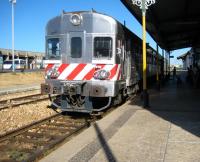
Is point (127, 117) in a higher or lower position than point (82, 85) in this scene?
lower

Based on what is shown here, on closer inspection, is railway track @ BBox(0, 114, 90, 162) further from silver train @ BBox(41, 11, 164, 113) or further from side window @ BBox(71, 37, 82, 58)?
side window @ BBox(71, 37, 82, 58)

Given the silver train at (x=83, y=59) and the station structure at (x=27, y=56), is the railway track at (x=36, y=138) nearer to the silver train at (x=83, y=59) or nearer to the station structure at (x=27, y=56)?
the silver train at (x=83, y=59)

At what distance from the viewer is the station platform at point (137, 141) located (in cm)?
686

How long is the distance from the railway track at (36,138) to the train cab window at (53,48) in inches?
77.4

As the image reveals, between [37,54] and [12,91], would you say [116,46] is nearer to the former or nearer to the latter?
[12,91]

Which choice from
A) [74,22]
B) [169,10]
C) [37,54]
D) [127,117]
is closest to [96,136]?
[127,117]

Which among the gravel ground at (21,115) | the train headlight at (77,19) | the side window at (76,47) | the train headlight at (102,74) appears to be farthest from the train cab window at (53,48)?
the gravel ground at (21,115)

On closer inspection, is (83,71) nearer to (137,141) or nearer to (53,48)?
(53,48)

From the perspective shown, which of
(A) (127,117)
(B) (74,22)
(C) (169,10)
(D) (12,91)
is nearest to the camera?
(A) (127,117)

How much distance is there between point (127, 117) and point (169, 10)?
8280 millimetres

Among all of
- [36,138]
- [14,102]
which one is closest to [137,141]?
[36,138]

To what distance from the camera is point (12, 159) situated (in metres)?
7.29

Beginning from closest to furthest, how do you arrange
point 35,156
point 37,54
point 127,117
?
point 35,156 < point 127,117 < point 37,54

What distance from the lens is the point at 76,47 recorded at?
12.1 meters
